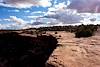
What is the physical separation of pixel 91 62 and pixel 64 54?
71.6 inches

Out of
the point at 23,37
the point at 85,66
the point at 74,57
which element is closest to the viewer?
the point at 85,66

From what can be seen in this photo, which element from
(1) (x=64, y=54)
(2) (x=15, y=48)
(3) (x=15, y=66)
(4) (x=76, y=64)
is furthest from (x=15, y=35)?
(4) (x=76, y=64)

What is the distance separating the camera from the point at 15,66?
2681 centimetres

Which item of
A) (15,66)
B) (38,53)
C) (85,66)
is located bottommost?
(15,66)

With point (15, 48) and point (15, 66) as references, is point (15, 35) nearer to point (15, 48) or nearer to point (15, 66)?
point (15, 48)

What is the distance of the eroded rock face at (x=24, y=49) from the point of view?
2289 cm

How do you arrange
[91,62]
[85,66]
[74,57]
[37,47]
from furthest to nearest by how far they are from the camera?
[37,47] → [74,57] → [91,62] → [85,66]

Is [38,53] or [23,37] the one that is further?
[23,37]

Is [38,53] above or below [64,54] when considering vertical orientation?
below

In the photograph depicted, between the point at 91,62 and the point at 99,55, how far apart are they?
141 centimetres

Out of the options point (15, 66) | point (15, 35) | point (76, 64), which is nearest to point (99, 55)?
point (76, 64)

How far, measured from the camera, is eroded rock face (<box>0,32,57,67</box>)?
22.9 metres

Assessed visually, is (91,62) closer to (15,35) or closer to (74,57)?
(74,57)

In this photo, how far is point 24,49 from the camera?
29.9 m
